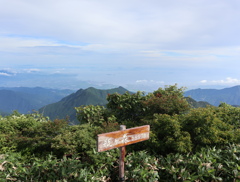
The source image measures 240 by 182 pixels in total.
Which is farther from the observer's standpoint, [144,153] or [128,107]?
[128,107]

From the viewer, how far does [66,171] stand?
15.3 feet

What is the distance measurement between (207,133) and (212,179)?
1625 millimetres

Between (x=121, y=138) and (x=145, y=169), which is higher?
(x=121, y=138)

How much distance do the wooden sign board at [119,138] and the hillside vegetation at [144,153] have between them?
890 millimetres

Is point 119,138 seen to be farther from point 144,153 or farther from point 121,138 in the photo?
point 144,153

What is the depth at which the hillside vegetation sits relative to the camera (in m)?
4.61

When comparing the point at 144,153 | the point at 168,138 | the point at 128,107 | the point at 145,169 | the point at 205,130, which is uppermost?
the point at 128,107

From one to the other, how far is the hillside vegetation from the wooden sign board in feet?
2.92

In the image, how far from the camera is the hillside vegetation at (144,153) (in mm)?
4613

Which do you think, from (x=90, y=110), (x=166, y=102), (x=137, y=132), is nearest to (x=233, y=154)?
(x=137, y=132)

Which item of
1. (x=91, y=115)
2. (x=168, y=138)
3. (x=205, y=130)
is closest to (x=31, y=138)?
(x=91, y=115)

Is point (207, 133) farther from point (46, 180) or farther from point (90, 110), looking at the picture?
point (90, 110)

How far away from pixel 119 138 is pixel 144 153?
5.19ft

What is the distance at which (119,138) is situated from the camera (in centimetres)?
416
